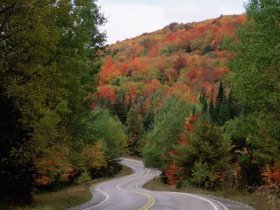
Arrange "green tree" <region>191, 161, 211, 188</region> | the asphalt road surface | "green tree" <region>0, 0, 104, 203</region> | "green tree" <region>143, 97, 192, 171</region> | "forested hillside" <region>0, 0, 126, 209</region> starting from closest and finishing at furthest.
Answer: "green tree" <region>0, 0, 104, 203</region>, "forested hillside" <region>0, 0, 126, 209</region>, the asphalt road surface, "green tree" <region>191, 161, 211, 188</region>, "green tree" <region>143, 97, 192, 171</region>

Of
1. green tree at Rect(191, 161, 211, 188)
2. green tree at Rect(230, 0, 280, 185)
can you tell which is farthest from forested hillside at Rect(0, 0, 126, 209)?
green tree at Rect(191, 161, 211, 188)

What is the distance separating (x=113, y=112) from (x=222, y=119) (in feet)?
169

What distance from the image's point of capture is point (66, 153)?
29.7 m

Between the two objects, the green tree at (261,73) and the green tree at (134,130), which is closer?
the green tree at (261,73)

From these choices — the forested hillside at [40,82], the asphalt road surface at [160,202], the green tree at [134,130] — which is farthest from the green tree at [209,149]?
the green tree at [134,130]

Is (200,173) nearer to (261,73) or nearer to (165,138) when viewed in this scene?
(165,138)

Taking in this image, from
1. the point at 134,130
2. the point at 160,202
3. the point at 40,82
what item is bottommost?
the point at 160,202

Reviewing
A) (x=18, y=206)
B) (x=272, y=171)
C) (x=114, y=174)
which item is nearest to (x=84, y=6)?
(x=18, y=206)

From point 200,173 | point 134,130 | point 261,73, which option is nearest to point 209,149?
point 200,173

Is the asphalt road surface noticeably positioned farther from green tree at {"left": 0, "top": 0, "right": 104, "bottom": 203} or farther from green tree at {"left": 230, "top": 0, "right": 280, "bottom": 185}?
green tree at {"left": 0, "top": 0, "right": 104, "bottom": 203}

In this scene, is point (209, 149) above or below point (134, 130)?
above

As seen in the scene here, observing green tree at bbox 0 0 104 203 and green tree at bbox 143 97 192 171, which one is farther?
green tree at bbox 143 97 192 171

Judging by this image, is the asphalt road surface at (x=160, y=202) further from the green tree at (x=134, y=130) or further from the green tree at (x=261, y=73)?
the green tree at (x=134, y=130)

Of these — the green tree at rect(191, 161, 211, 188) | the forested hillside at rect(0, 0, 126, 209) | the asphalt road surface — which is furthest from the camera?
the green tree at rect(191, 161, 211, 188)
